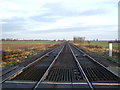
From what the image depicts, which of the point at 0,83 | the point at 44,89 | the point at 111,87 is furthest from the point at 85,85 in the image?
the point at 0,83

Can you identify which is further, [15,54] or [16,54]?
[15,54]

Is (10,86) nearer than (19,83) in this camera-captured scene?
Yes

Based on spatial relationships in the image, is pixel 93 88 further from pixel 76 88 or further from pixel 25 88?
pixel 25 88

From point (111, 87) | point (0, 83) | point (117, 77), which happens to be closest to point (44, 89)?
point (0, 83)

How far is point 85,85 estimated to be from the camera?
262 inches

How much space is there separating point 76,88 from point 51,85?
1.07 m

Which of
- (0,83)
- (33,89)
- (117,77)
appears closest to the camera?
(33,89)

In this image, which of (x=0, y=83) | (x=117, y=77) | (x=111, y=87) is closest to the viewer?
(x=111, y=87)

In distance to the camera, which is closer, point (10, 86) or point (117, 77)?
point (10, 86)

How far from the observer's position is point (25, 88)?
6.29 m

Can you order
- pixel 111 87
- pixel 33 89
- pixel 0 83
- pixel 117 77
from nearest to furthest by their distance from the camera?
1. pixel 33 89
2. pixel 111 87
3. pixel 0 83
4. pixel 117 77

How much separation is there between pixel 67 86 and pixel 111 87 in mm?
1734

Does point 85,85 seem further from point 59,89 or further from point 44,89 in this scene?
point 44,89

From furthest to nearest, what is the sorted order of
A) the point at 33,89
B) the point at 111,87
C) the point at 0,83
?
the point at 0,83
the point at 111,87
the point at 33,89
